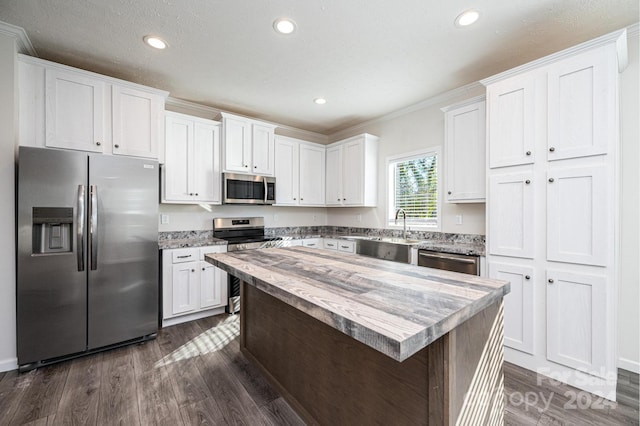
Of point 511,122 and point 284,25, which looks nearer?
point 284,25

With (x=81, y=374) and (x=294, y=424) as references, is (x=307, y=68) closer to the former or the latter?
(x=294, y=424)

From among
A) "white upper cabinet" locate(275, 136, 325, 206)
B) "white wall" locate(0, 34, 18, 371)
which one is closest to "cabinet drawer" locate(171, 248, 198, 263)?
"white wall" locate(0, 34, 18, 371)

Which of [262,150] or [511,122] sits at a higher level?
[262,150]

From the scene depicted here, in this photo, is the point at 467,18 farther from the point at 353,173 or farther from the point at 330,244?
the point at 330,244

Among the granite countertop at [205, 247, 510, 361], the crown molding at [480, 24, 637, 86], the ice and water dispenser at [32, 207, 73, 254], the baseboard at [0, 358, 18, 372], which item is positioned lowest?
the baseboard at [0, 358, 18, 372]

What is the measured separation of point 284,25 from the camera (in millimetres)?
2078

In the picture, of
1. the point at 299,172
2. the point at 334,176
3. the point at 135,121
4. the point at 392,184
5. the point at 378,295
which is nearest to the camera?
the point at 378,295

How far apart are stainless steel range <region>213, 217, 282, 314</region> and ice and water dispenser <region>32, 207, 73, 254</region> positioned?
4.82ft

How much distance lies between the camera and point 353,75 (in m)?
2.85

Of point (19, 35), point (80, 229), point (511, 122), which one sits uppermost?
point (19, 35)

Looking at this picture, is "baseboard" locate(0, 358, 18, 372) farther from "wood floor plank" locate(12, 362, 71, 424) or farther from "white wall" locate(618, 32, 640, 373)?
"white wall" locate(618, 32, 640, 373)

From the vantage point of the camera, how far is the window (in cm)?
349

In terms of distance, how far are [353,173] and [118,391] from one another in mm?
3527

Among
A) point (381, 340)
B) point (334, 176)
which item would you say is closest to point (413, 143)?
point (334, 176)
